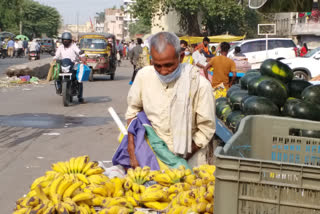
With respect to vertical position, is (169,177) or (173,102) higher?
(173,102)

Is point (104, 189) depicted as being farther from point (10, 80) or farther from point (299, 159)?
point (10, 80)

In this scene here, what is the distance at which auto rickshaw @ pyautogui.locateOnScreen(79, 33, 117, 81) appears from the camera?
2542 centimetres

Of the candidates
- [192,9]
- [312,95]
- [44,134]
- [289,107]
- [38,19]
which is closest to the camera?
[312,95]

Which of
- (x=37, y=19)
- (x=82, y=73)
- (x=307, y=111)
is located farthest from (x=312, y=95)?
(x=37, y=19)

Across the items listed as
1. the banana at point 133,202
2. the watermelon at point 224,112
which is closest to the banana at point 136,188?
the banana at point 133,202

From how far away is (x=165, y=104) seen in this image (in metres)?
4.37

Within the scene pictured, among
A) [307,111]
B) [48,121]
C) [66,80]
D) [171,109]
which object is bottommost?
[48,121]

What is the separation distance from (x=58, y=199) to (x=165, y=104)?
145 centimetres

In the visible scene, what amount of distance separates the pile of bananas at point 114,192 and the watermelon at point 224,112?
4902mm

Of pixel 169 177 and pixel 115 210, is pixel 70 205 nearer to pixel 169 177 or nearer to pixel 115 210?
pixel 115 210

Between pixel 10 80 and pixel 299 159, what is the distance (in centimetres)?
2256

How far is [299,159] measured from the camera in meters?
3.37

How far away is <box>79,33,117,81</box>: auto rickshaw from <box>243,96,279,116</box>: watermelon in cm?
1861

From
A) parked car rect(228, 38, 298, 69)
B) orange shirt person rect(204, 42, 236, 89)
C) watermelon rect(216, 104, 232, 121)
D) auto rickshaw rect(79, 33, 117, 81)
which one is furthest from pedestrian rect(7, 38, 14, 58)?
watermelon rect(216, 104, 232, 121)
